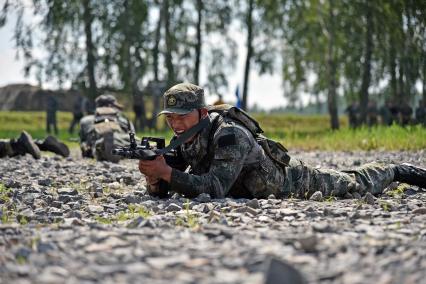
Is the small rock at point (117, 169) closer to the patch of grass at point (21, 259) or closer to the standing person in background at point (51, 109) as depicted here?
the patch of grass at point (21, 259)

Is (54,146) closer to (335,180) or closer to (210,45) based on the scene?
(335,180)

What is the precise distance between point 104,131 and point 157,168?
5.86m

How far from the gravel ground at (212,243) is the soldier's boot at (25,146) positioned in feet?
19.8

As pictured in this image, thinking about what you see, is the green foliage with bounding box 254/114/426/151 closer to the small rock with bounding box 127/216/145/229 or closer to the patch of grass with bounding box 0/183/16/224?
the patch of grass with bounding box 0/183/16/224

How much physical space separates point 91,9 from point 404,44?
39.4ft

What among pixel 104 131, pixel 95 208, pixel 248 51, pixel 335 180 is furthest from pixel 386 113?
pixel 95 208

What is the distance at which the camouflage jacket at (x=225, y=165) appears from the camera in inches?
205

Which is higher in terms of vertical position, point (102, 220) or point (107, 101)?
point (107, 101)

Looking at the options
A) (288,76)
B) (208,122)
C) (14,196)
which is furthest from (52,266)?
(288,76)

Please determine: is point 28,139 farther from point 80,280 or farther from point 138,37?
point 138,37

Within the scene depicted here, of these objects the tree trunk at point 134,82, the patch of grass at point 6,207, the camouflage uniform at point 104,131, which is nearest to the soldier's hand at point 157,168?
the patch of grass at point 6,207

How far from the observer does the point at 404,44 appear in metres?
24.4

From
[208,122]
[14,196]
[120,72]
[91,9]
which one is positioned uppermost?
[91,9]

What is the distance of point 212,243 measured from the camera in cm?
322
